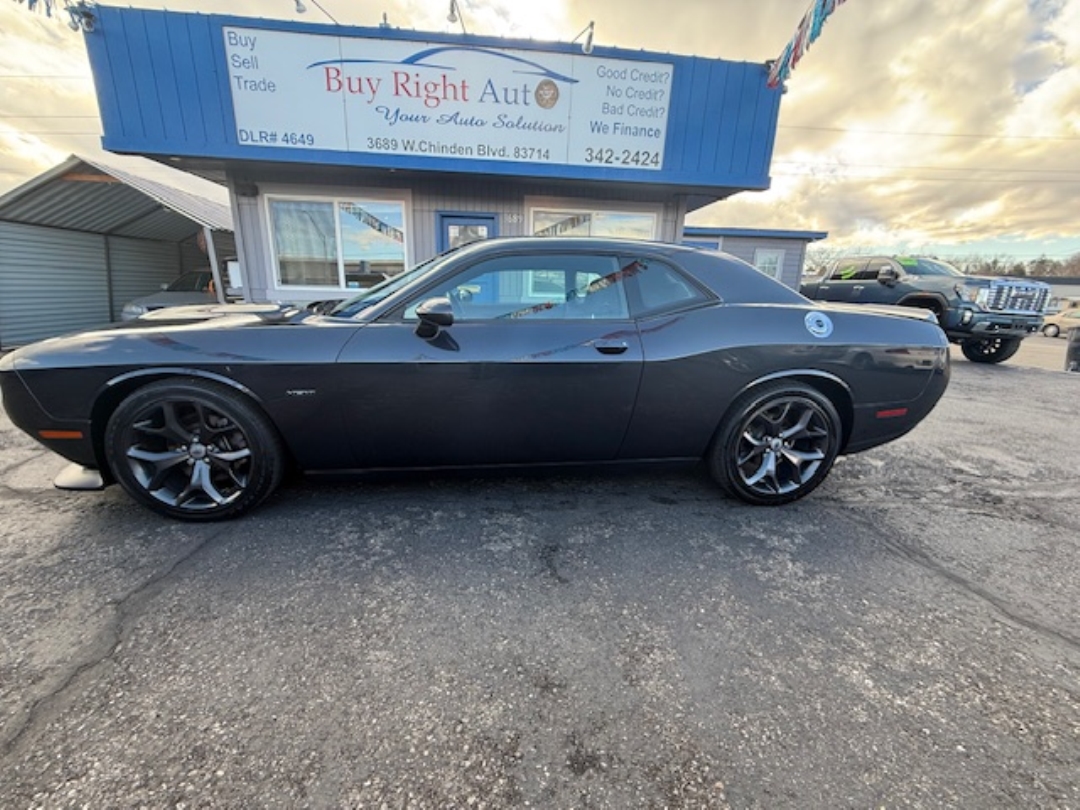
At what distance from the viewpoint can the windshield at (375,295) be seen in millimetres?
2623

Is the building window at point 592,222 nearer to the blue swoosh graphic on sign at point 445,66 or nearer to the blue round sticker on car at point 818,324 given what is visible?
the blue swoosh graphic on sign at point 445,66

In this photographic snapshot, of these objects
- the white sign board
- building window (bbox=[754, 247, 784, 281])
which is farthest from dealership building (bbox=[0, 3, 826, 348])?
building window (bbox=[754, 247, 784, 281])

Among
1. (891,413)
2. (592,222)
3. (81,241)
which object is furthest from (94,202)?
(891,413)

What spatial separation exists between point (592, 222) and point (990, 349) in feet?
27.5

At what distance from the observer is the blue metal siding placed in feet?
19.1

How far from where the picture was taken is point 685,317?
2619 mm

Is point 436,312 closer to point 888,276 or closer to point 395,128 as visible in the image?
point 395,128

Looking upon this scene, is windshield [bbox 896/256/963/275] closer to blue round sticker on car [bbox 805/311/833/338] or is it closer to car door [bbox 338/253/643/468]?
blue round sticker on car [bbox 805/311/833/338]

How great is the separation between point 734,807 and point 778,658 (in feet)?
2.09

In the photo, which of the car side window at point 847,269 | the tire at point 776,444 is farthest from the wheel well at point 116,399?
the car side window at point 847,269

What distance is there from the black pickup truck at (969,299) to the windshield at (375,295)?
986 centimetres

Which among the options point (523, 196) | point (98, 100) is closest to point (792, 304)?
point (523, 196)

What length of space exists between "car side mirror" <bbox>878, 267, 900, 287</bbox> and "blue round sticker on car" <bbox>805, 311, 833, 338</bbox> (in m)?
8.81

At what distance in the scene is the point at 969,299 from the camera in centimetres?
846
